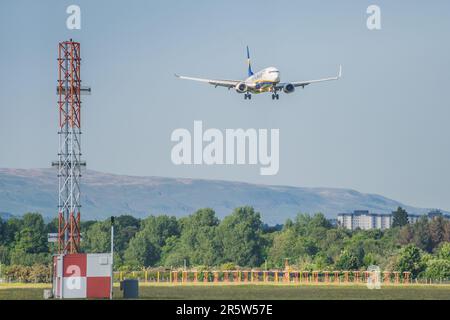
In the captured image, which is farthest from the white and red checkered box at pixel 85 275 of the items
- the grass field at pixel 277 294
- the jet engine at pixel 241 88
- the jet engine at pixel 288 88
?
the jet engine at pixel 288 88

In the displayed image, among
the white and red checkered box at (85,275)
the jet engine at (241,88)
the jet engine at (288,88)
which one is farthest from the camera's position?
the jet engine at (288,88)

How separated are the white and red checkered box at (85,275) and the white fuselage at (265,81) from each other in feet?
208

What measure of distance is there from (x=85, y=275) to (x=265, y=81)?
210 ft

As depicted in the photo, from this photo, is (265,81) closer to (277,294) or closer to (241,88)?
(241,88)

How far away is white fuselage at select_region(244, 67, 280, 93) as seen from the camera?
162 m

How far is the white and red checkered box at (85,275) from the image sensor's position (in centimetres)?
10256

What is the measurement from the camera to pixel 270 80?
16138cm

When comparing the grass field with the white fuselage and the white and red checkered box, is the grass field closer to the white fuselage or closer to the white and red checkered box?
the white and red checkered box

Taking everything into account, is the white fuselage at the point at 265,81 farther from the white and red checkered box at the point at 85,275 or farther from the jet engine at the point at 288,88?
the white and red checkered box at the point at 85,275

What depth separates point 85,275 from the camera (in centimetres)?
10288

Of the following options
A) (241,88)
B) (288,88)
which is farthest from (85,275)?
(288,88)
